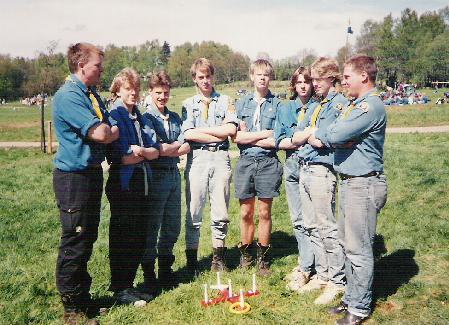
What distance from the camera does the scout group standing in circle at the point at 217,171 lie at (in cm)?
417

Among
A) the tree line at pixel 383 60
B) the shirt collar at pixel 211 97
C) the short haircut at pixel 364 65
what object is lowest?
the shirt collar at pixel 211 97

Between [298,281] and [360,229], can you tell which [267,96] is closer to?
[360,229]

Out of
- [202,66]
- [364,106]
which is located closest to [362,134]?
[364,106]

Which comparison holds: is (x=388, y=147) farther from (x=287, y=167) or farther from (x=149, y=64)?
(x=149, y=64)

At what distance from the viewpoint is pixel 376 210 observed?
4.23m

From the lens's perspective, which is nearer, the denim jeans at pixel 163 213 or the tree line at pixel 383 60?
the denim jeans at pixel 163 213

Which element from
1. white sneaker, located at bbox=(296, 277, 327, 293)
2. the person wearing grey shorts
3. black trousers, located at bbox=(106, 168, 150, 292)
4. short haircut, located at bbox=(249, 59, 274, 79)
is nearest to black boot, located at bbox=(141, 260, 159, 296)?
black trousers, located at bbox=(106, 168, 150, 292)

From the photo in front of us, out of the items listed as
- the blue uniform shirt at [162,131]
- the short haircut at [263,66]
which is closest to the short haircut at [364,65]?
the short haircut at [263,66]

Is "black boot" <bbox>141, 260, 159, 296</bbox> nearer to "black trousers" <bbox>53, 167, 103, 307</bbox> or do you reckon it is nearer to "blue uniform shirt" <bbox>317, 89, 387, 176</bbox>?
"black trousers" <bbox>53, 167, 103, 307</bbox>

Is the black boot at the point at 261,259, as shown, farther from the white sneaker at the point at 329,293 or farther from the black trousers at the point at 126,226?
the black trousers at the point at 126,226

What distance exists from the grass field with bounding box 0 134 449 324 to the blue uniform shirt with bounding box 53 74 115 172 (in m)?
1.80

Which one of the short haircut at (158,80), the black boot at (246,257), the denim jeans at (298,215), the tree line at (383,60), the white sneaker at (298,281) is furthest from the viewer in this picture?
the tree line at (383,60)

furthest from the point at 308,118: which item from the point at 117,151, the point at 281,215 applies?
the point at 281,215

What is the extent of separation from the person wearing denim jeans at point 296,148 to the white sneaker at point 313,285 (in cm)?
8
